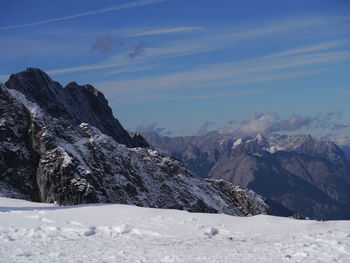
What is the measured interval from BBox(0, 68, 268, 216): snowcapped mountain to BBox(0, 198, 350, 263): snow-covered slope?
37242 millimetres

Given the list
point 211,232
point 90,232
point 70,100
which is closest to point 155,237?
point 211,232

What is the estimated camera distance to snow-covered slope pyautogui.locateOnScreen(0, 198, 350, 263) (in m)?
20.4

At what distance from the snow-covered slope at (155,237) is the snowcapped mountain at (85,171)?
37.2m

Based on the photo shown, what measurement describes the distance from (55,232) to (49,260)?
5521 millimetres

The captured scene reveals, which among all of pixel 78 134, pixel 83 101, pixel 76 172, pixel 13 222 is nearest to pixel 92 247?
pixel 13 222

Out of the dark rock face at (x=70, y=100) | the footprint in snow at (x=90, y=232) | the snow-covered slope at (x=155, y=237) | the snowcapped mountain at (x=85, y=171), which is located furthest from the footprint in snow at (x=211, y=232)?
the dark rock face at (x=70, y=100)

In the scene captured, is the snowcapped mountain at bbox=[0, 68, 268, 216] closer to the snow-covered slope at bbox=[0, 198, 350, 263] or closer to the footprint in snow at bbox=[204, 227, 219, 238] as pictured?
the snow-covered slope at bbox=[0, 198, 350, 263]

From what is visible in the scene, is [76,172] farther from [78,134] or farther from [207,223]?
[207,223]

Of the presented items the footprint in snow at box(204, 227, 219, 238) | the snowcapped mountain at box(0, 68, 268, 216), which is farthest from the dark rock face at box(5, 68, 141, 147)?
the footprint in snow at box(204, 227, 219, 238)

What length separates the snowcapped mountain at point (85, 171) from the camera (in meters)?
69.7

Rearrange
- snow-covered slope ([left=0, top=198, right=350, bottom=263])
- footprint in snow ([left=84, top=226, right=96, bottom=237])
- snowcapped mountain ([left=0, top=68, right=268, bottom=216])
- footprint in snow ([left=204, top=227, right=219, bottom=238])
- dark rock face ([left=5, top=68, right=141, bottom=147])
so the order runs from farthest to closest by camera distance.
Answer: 1. dark rock face ([left=5, top=68, right=141, bottom=147])
2. snowcapped mountain ([left=0, top=68, right=268, bottom=216])
3. footprint in snow ([left=204, top=227, right=219, bottom=238])
4. footprint in snow ([left=84, top=226, right=96, bottom=237])
5. snow-covered slope ([left=0, top=198, right=350, bottom=263])

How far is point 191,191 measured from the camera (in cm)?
9925

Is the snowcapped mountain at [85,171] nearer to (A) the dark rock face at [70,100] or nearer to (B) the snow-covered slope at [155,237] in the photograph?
(B) the snow-covered slope at [155,237]

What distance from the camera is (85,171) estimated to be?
243 ft
